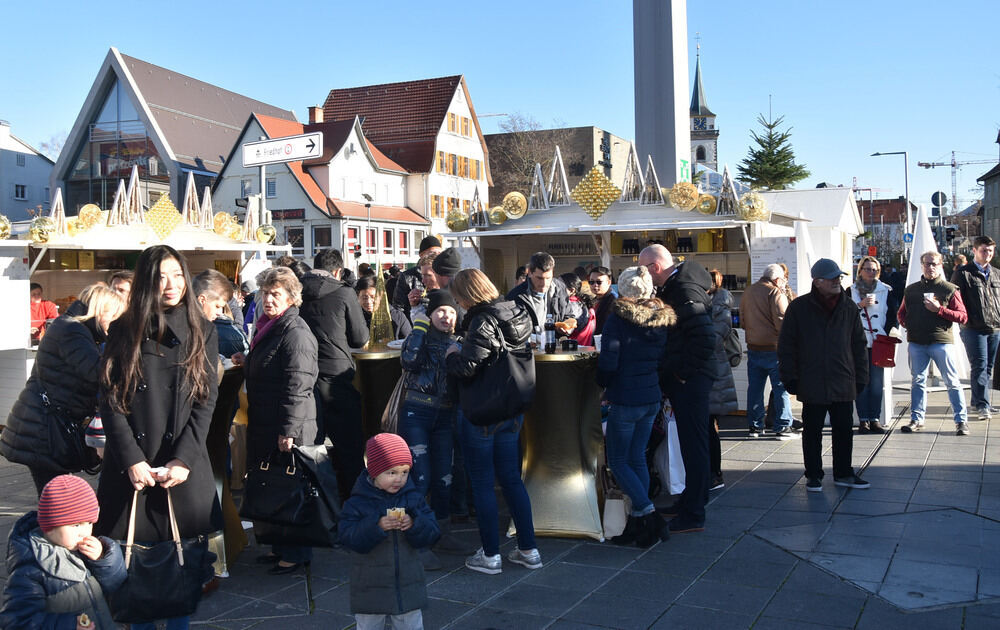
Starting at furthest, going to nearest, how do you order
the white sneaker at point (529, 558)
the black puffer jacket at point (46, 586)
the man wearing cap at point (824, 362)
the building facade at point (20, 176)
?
1. the building facade at point (20, 176)
2. the man wearing cap at point (824, 362)
3. the white sneaker at point (529, 558)
4. the black puffer jacket at point (46, 586)

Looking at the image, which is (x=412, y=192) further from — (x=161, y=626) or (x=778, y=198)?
(x=161, y=626)

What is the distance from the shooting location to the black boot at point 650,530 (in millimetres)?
5203

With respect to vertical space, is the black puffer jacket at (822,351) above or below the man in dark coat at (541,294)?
below

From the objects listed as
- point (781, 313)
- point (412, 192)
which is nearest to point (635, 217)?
point (781, 313)

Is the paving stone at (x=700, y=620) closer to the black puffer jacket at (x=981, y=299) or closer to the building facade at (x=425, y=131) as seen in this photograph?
the black puffer jacket at (x=981, y=299)

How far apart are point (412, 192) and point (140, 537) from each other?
134ft

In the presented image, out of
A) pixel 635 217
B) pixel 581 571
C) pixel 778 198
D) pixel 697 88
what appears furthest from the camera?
pixel 697 88

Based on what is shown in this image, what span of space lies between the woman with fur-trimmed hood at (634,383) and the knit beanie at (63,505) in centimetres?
302

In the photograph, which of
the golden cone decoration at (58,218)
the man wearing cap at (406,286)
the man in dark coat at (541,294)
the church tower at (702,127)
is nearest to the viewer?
the man in dark coat at (541,294)

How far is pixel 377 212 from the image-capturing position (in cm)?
4019

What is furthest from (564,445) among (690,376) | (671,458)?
(690,376)

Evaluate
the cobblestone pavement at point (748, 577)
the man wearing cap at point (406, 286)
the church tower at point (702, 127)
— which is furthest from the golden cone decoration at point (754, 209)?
the church tower at point (702, 127)

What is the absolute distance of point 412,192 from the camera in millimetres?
43562

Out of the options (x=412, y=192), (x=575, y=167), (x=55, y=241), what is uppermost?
(x=575, y=167)
